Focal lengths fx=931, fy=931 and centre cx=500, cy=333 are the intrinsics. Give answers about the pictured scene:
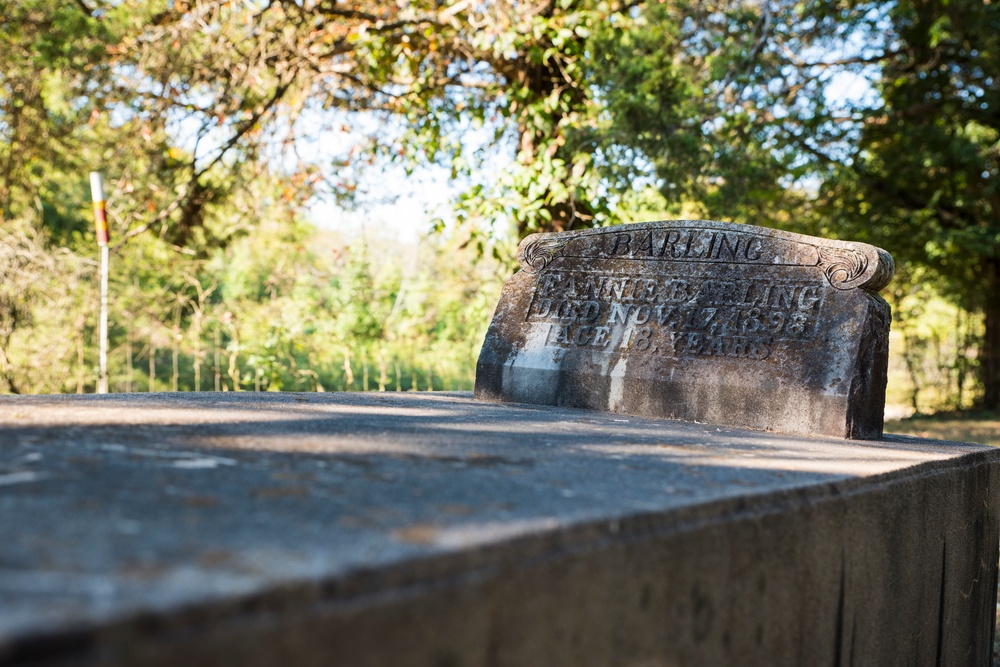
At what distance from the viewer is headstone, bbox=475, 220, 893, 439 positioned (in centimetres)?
343

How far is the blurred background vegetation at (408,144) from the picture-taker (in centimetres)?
718

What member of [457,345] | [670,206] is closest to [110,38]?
[457,345]

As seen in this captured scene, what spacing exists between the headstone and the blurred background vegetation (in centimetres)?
288

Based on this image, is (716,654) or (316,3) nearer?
(716,654)

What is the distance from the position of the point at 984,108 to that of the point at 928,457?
8891 mm

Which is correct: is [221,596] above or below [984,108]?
below

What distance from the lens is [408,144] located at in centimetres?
817

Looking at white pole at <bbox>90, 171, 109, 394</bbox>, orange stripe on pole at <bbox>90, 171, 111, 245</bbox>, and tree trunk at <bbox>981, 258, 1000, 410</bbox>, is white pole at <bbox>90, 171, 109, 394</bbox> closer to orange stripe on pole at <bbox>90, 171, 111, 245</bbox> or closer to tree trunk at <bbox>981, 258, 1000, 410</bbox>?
orange stripe on pole at <bbox>90, 171, 111, 245</bbox>

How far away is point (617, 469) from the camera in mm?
1971

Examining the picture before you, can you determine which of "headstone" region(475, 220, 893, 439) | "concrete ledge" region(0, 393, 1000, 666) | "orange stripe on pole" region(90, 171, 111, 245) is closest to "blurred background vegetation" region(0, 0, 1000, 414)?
"orange stripe on pole" region(90, 171, 111, 245)

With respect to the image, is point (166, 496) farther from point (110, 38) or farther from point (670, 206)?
point (110, 38)

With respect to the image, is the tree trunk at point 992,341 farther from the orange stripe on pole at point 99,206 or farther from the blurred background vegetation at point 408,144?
the orange stripe on pole at point 99,206

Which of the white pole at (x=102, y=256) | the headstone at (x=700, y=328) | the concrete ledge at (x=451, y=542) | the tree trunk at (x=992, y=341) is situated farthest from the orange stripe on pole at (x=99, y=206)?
the tree trunk at (x=992, y=341)

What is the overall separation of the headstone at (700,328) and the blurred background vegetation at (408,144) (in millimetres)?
2876
